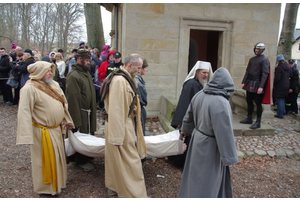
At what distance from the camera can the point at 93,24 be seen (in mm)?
13555

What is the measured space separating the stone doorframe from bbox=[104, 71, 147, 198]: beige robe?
4.06 metres

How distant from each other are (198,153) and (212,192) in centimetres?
43

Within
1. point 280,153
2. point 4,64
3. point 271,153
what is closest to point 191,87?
point 271,153

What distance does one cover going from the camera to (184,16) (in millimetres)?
6766

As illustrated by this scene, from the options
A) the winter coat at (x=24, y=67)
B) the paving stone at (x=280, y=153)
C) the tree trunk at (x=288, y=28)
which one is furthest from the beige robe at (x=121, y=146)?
the tree trunk at (x=288, y=28)

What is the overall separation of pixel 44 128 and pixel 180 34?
4748mm

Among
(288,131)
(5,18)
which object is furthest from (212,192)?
(5,18)

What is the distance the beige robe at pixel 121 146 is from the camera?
115 inches

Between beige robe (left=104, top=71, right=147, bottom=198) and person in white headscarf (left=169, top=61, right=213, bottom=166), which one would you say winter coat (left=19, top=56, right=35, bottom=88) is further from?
person in white headscarf (left=169, top=61, right=213, bottom=166)

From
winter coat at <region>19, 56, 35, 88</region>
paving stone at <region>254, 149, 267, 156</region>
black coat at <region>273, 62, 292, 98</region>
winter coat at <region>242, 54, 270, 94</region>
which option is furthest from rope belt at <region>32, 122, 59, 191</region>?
black coat at <region>273, 62, 292, 98</region>

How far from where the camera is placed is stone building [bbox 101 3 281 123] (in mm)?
6602

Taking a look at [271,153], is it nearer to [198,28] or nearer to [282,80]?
[282,80]

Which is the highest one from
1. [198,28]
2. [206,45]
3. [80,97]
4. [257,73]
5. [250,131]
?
[198,28]

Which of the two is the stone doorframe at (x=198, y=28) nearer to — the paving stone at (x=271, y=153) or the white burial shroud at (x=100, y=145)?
the paving stone at (x=271, y=153)
